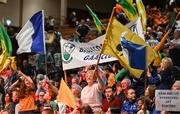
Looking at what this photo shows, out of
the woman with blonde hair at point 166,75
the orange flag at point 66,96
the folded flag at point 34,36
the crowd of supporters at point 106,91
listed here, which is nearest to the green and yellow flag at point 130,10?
the crowd of supporters at point 106,91

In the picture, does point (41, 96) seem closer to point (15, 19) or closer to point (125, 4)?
point (125, 4)

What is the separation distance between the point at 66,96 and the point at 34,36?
1876 mm

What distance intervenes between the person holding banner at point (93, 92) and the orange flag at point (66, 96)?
21 cm

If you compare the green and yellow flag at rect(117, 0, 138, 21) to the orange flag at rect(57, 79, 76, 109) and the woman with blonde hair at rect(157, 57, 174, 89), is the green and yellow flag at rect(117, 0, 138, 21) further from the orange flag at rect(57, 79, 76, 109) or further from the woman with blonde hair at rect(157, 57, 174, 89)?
the orange flag at rect(57, 79, 76, 109)

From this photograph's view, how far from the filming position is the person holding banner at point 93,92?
1047 centimetres

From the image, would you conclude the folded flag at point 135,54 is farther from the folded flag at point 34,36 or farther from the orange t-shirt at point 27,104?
the orange t-shirt at point 27,104

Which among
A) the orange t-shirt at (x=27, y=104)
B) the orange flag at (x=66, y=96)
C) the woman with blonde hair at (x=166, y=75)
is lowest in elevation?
the orange t-shirt at (x=27, y=104)

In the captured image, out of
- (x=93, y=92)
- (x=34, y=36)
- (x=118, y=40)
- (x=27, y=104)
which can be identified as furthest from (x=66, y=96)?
(x=34, y=36)

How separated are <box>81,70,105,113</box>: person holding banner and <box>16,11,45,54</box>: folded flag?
159 cm

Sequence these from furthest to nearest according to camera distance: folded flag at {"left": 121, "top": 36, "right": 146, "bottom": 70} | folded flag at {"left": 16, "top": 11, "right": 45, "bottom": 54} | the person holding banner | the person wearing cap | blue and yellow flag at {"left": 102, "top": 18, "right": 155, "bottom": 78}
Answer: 1. folded flag at {"left": 16, "top": 11, "right": 45, "bottom": 54}
2. the person wearing cap
3. the person holding banner
4. blue and yellow flag at {"left": 102, "top": 18, "right": 155, "bottom": 78}
5. folded flag at {"left": 121, "top": 36, "right": 146, "bottom": 70}

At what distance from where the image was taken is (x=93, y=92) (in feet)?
34.6

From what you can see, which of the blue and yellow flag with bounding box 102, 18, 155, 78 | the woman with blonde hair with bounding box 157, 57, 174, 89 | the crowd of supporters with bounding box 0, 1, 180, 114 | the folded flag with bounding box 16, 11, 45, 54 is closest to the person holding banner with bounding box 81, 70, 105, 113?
the crowd of supporters with bounding box 0, 1, 180, 114

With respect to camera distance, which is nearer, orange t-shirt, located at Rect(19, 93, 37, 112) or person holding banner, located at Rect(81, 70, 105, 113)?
person holding banner, located at Rect(81, 70, 105, 113)

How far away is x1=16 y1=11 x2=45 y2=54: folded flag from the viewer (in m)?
11.8
